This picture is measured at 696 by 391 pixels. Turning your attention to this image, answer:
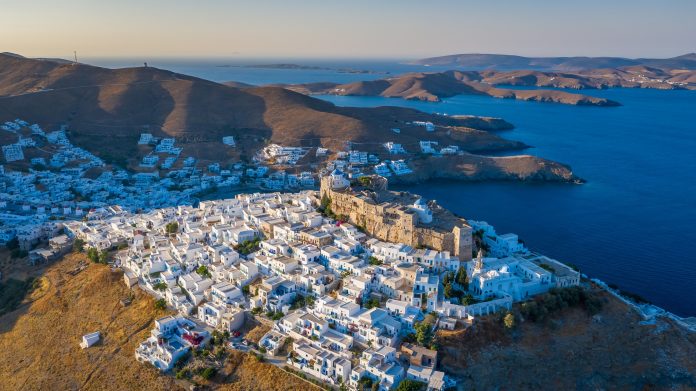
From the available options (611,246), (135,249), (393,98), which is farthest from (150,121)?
(393,98)

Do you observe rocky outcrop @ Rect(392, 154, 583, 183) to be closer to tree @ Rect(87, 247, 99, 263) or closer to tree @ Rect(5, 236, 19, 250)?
tree @ Rect(87, 247, 99, 263)

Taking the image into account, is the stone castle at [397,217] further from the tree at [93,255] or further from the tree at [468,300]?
the tree at [93,255]

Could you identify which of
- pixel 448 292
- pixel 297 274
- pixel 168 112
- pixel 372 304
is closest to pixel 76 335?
pixel 297 274

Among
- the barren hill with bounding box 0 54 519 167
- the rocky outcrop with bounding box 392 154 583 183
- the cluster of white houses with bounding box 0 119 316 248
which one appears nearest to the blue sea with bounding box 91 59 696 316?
the rocky outcrop with bounding box 392 154 583 183

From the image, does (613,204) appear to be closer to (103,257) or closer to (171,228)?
(171,228)

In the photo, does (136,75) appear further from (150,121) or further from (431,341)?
(431,341)
